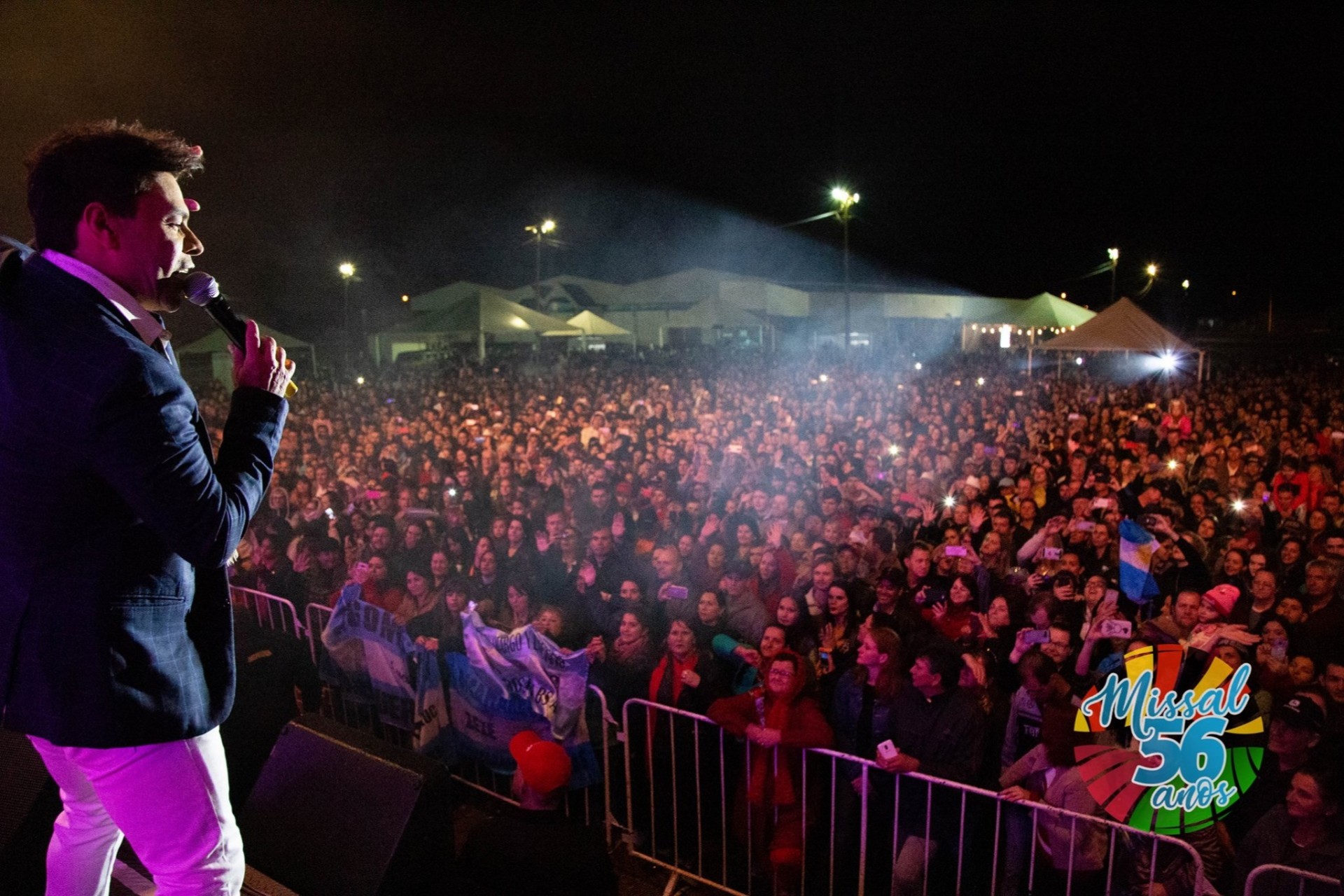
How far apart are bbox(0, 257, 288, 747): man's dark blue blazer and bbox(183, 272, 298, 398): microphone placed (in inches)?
5.1

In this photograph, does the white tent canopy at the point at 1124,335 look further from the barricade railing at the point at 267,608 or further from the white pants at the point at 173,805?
the white pants at the point at 173,805

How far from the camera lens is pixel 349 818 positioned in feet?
8.12

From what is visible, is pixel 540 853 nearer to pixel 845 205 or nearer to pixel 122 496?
pixel 122 496

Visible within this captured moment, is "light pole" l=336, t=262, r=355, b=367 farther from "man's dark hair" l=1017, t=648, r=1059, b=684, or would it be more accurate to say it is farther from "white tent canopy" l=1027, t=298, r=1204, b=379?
"man's dark hair" l=1017, t=648, r=1059, b=684

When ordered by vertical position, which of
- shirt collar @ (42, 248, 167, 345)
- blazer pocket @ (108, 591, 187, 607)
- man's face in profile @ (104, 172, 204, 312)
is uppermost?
man's face in profile @ (104, 172, 204, 312)

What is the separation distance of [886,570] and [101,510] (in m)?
4.59

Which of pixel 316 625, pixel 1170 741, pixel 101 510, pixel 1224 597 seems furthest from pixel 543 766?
pixel 1224 597

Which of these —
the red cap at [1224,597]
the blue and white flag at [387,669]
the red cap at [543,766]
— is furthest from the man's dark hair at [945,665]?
the blue and white flag at [387,669]

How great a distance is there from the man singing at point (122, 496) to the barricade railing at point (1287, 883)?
10.2 feet

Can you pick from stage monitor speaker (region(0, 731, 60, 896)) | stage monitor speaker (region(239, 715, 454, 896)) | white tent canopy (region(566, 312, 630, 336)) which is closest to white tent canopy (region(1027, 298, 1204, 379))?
white tent canopy (region(566, 312, 630, 336))

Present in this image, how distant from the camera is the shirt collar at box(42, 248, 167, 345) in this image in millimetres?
1252

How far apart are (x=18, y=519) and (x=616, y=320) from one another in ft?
136

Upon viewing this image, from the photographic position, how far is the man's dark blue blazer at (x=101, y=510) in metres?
1.18

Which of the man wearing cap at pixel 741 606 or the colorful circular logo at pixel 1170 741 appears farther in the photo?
the man wearing cap at pixel 741 606
